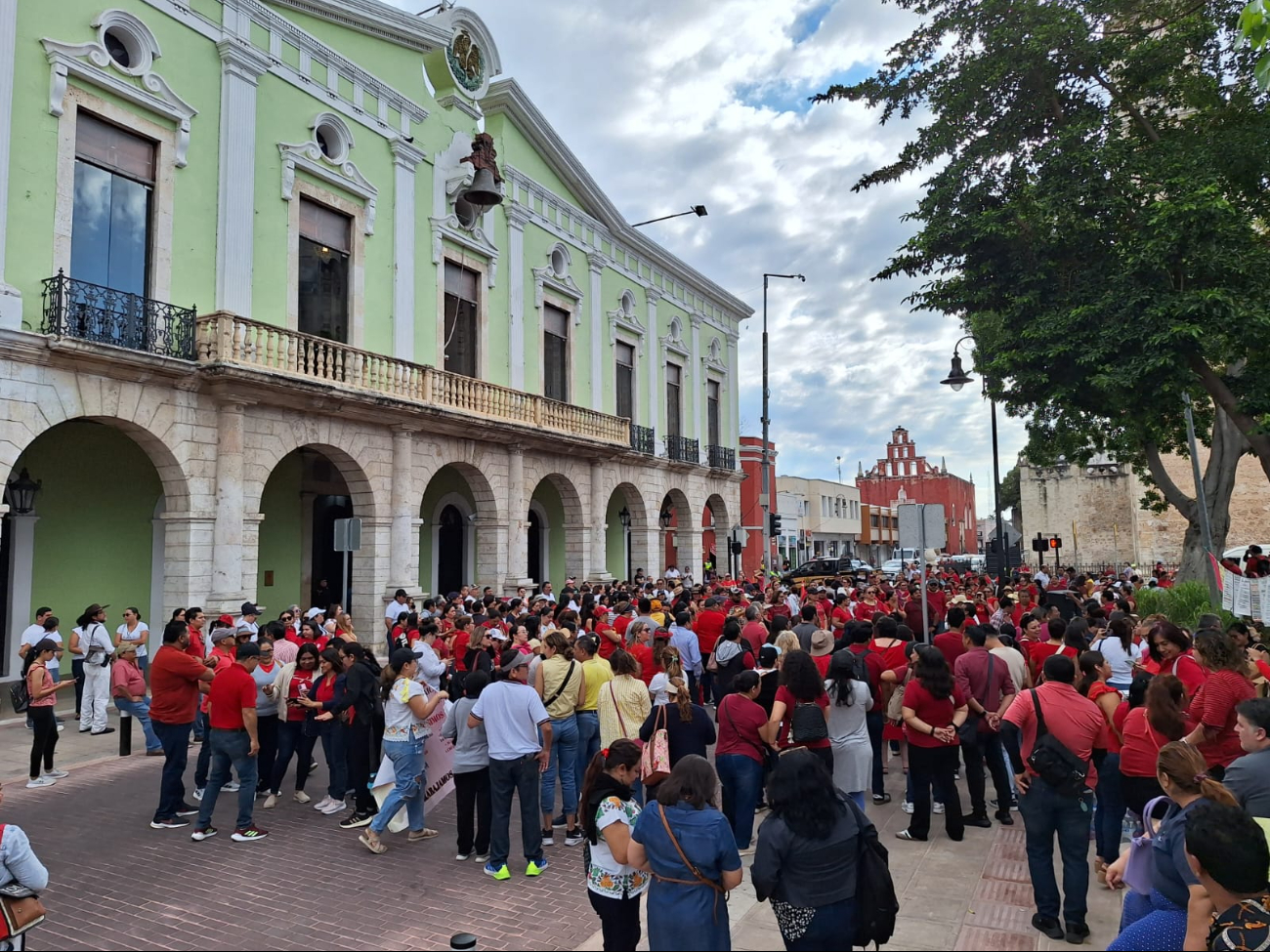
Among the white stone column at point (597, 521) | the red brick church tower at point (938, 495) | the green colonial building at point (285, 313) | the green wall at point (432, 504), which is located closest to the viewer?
the green colonial building at point (285, 313)

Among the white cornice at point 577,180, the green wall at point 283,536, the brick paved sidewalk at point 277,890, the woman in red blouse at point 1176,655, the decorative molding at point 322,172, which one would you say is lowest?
the brick paved sidewalk at point 277,890

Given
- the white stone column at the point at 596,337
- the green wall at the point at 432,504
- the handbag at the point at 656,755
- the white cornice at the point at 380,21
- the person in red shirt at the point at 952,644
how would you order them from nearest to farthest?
the handbag at the point at 656,755 → the person in red shirt at the point at 952,644 → the white cornice at the point at 380,21 → the green wall at the point at 432,504 → the white stone column at the point at 596,337

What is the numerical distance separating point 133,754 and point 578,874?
7.01m

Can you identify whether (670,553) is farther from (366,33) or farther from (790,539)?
(790,539)

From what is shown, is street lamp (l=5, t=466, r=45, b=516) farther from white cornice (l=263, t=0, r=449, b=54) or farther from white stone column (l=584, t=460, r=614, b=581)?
white stone column (l=584, t=460, r=614, b=581)

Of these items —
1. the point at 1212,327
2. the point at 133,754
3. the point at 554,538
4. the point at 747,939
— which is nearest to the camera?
the point at 747,939

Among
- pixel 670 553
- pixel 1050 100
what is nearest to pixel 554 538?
pixel 670 553

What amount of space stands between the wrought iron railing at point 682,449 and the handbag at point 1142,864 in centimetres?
2508

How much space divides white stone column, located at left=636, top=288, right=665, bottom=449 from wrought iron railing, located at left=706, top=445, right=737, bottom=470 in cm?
352

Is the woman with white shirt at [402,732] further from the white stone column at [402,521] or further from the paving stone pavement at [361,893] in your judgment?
the white stone column at [402,521]

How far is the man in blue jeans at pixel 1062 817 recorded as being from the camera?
4.93 m

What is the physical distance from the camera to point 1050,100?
575 inches

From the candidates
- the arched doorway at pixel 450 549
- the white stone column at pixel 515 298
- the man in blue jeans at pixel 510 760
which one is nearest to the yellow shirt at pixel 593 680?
the man in blue jeans at pixel 510 760

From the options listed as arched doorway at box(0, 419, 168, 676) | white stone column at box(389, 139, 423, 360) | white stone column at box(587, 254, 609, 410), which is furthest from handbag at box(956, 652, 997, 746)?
white stone column at box(587, 254, 609, 410)
